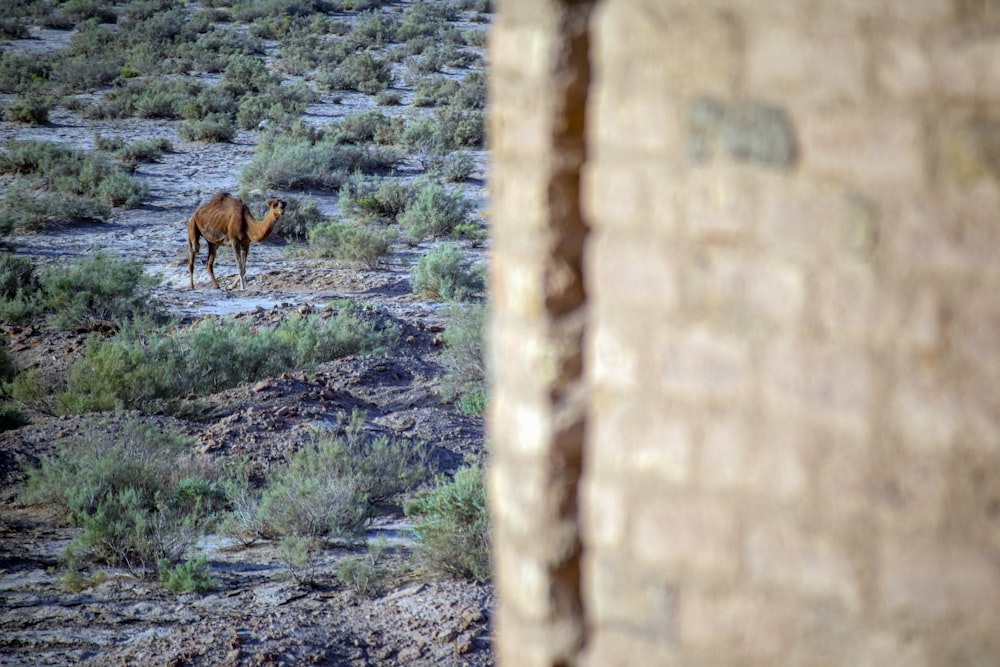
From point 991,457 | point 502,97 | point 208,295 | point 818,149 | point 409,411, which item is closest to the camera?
point 991,457

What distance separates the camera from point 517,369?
6.23 ft

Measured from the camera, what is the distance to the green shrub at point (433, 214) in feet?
50.1

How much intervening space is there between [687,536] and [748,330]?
380 millimetres

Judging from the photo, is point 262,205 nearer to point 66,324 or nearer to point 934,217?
point 66,324

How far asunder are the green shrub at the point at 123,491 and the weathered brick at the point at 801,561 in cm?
478

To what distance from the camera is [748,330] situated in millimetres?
1672

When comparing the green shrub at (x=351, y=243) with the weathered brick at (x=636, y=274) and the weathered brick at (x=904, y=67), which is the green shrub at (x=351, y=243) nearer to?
the weathered brick at (x=636, y=274)

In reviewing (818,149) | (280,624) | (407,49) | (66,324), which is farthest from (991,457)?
(407,49)

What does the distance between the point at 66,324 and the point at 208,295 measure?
212 centimetres

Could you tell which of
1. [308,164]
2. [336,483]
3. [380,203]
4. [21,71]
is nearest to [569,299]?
[336,483]

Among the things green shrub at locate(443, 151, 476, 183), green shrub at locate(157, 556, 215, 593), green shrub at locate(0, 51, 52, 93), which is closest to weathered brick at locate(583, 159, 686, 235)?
green shrub at locate(157, 556, 215, 593)

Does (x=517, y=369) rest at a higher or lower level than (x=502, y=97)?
lower

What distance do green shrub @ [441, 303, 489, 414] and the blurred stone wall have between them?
6.81m

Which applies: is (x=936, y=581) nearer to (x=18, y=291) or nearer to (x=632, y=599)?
(x=632, y=599)
